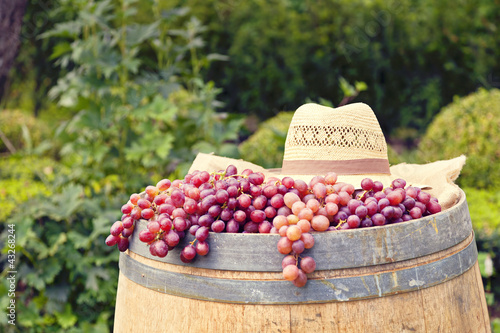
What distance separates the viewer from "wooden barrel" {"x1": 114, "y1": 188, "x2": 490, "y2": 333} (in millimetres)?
1147

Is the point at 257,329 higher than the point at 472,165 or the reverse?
higher

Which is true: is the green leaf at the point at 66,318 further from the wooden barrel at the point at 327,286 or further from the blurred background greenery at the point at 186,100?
the wooden barrel at the point at 327,286

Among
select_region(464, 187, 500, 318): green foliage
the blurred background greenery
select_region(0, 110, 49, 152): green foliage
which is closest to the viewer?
the blurred background greenery

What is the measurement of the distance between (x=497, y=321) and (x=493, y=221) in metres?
0.84

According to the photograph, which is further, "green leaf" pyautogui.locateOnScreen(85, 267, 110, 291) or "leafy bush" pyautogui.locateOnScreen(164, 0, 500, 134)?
"leafy bush" pyautogui.locateOnScreen(164, 0, 500, 134)

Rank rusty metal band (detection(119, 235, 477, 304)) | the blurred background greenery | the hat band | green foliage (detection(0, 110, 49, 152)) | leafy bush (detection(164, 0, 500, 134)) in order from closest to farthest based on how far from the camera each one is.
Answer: rusty metal band (detection(119, 235, 477, 304)), the hat band, the blurred background greenery, green foliage (detection(0, 110, 49, 152)), leafy bush (detection(164, 0, 500, 134))

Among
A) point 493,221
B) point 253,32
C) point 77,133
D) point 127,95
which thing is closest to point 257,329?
point 127,95

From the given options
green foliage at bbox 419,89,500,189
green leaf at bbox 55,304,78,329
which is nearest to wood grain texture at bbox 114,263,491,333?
green leaf at bbox 55,304,78,329

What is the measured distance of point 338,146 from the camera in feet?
5.19

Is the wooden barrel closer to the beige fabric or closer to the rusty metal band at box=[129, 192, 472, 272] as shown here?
the rusty metal band at box=[129, 192, 472, 272]

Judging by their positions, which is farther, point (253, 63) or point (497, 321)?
point (253, 63)

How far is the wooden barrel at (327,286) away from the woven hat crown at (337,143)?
38 cm

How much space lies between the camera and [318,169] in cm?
158

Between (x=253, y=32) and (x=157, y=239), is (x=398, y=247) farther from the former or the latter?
(x=253, y=32)
